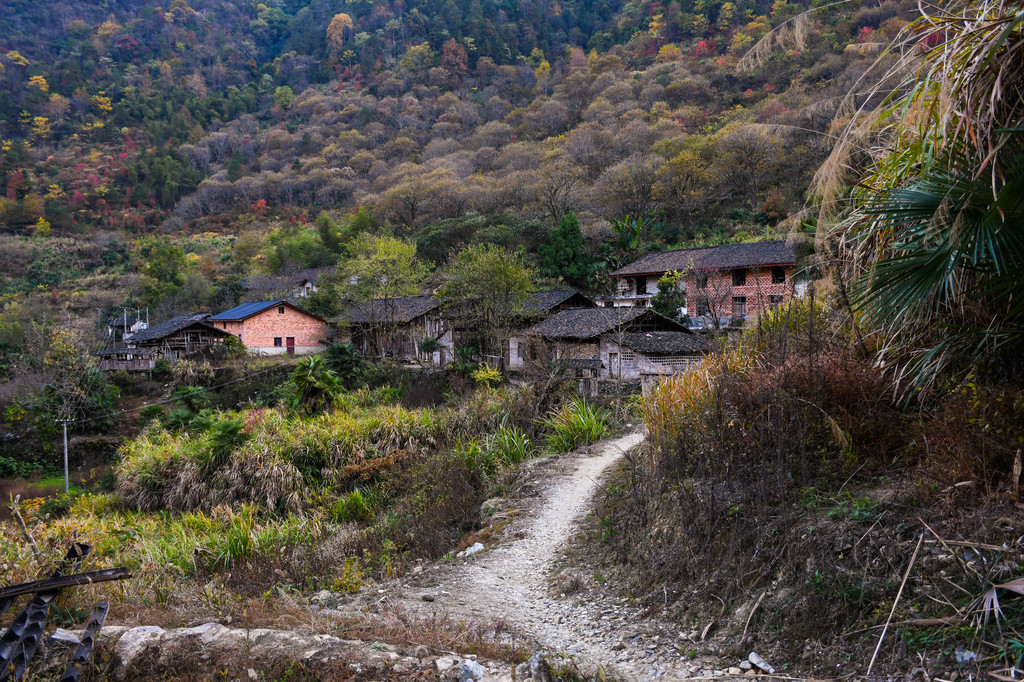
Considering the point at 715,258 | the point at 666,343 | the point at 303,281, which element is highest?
the point at 303,281

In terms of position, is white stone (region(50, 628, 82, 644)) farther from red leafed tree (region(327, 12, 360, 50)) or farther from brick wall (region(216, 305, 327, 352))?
red leafed tree (region(327, 12, 360, 50))

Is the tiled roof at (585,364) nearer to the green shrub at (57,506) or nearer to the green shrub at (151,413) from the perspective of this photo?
the green shrub at (57,506)

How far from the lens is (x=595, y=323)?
21828mm

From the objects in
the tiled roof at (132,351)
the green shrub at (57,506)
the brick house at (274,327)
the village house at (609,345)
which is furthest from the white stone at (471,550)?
the tiled roof at (132,351)

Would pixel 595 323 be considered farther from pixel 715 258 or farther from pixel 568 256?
pixel 568 256

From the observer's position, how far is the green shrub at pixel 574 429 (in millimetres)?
12016

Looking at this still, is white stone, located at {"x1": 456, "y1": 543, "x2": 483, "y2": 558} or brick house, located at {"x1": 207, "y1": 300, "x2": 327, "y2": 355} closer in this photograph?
white stone, located at {"x1": 456, "y1": 543, "x2": 483, "y2": 558}

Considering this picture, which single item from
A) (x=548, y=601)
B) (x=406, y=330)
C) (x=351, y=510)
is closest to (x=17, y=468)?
(x=406, y=330)

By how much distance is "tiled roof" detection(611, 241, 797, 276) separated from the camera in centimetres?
3017

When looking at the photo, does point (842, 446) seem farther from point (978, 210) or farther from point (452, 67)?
point (452, 67)

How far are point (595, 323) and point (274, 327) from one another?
75.5 ft

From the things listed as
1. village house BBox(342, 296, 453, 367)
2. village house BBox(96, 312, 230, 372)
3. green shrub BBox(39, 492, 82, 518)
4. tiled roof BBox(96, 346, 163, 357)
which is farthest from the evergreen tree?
green shrub BBox(39, 492, 82, 518)

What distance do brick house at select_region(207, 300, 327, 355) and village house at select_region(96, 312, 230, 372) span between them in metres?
1.65

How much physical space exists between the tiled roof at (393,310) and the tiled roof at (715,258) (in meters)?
12.3
